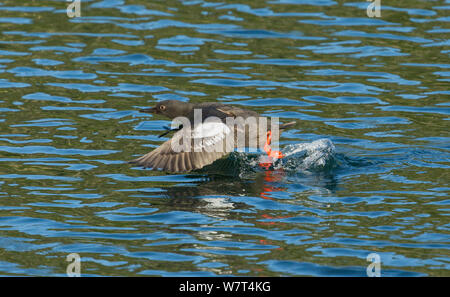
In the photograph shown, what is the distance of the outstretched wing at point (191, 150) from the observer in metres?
8.88

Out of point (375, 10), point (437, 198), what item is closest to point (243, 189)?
point (437, 198)

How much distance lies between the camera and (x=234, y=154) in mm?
10367

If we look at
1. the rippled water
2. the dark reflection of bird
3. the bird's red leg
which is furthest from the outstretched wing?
the bird's red leg

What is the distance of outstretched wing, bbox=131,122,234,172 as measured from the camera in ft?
29.1

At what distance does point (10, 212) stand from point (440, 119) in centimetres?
622

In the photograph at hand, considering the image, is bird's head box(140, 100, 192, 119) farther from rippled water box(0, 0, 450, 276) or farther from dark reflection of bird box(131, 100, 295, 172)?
rippled water box(0, 0, 450, 276)

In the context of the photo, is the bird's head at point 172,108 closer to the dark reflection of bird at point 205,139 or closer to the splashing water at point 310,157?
the dark reflection of bird at point 205,139

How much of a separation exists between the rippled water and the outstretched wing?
339 mm

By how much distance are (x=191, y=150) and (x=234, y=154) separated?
4.35ft

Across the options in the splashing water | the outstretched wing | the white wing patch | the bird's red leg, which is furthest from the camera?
the bird's red leg

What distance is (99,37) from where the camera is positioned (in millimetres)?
14719

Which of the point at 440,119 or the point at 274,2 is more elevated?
the point at 274,2
